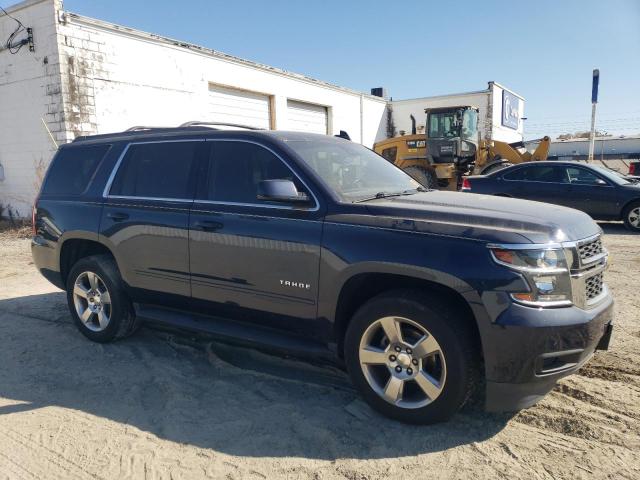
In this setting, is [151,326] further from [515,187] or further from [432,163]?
[432,163]

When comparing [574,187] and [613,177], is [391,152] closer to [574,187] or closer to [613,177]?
[574,187]

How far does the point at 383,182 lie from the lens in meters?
4.15

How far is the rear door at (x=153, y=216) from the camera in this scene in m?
4.18

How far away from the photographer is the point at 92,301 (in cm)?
481

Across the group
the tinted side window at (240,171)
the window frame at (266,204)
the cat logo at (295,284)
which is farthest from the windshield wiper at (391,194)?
the cat logo at (295,284)

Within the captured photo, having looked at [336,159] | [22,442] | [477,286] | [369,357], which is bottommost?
[22,442]

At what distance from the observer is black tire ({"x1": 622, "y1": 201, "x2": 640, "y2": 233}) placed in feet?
33.7

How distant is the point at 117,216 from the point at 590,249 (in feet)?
12.6

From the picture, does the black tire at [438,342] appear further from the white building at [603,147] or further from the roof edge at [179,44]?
the white building at [603,147]

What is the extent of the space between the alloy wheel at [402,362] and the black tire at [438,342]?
0.02m

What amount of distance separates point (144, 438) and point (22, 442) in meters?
0.79

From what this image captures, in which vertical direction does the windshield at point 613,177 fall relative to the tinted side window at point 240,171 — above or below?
below

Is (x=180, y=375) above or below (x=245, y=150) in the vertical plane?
below

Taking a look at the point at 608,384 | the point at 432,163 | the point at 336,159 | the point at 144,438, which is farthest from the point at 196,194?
the point at 432,163
